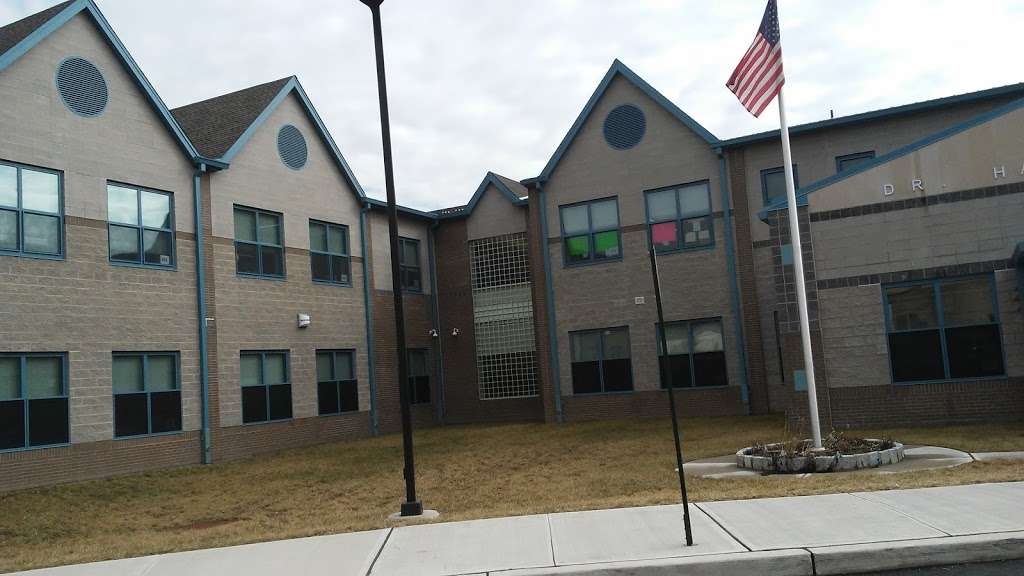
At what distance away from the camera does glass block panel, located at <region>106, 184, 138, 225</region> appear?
20.2 meters

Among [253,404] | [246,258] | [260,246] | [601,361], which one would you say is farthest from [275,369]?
[601,361]

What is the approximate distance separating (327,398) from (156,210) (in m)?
7.67

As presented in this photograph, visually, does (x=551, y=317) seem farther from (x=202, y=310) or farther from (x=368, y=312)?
(x=202, y=310)

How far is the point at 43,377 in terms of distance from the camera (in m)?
18.4

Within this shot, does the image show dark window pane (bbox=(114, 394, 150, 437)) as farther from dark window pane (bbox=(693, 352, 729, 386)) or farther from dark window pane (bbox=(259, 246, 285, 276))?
dark window pane (bbox=(693, 352, 729, 386))

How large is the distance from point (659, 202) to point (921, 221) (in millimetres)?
9468

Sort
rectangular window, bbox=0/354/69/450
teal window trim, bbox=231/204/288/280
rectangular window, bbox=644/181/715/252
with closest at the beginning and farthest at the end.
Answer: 1. rectangular window, bbox=0/354/69/450
2. teal window trim, bbox=231/204/288/280
3. rectangular window, bbox=644/181/715/252

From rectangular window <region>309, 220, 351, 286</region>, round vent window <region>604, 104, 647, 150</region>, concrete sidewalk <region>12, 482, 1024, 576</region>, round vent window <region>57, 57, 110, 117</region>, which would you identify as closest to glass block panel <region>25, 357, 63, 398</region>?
round vent window <region>57, 57, 110, 117</region>

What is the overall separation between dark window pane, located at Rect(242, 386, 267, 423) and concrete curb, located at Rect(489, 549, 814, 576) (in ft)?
56.1

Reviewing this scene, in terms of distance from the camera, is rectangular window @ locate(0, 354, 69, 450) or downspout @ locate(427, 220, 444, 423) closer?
rectangular window @ locate(0, 354, 69, 450)

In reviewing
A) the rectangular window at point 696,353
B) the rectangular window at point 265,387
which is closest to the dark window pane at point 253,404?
the rectangular window at point 265,387

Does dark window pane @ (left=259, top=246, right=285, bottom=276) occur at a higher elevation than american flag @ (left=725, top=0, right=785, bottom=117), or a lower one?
lower

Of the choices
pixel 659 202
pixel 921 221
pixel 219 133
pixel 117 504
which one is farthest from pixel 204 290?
pixel 921 221

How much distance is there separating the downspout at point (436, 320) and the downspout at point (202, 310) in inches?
420
